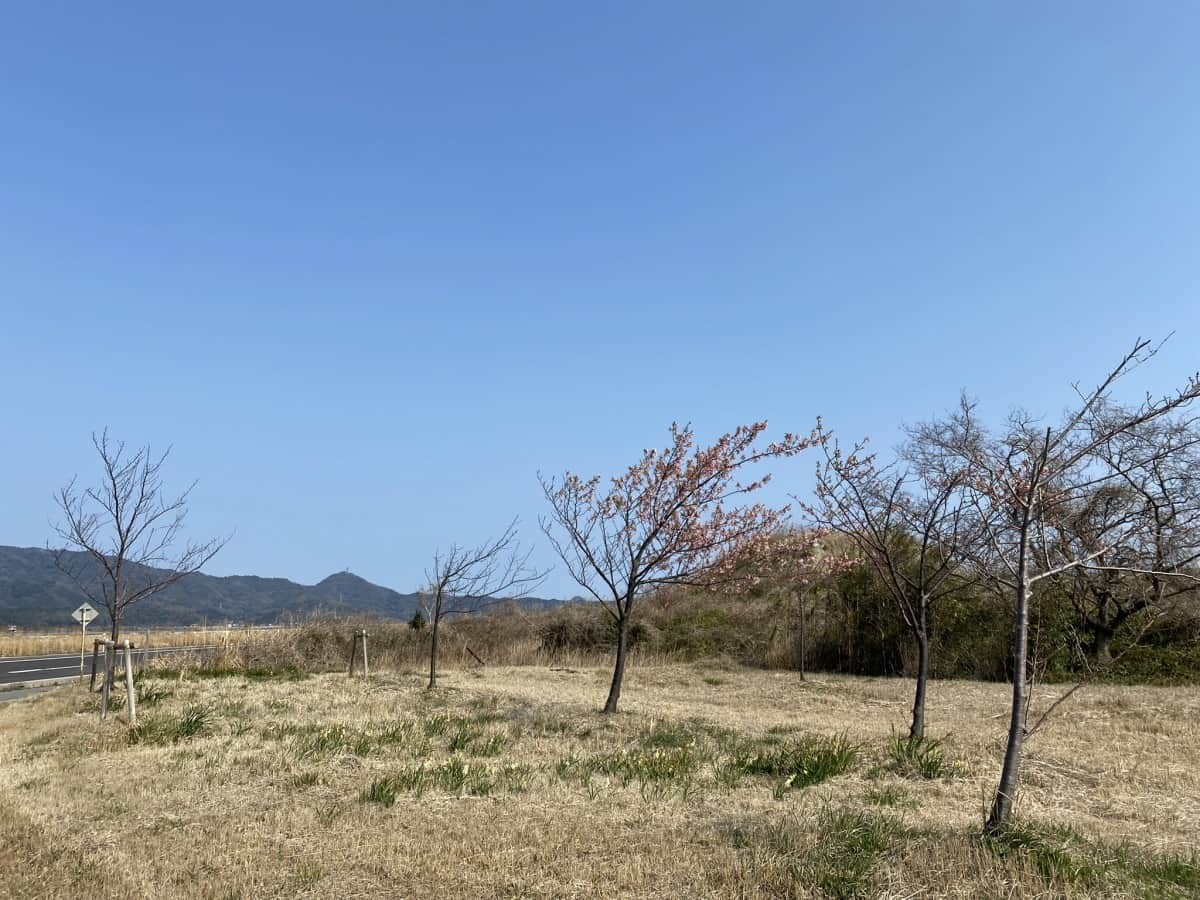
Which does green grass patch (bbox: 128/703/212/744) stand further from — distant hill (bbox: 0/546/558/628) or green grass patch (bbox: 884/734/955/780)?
distant hill (bbox: 0/546/558/628)

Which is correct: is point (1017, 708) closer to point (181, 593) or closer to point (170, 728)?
point (170, 728)

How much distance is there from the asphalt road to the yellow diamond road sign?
1714 millimetres

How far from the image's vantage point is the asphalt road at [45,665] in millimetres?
23922

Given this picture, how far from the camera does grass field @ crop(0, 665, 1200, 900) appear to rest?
4746mm

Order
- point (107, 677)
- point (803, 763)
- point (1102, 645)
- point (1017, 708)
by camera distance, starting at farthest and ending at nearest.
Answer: point (1102, 645) < point (107, 677) < point (803, 763) < point (1017, 708)

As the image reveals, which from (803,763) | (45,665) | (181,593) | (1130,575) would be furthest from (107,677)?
(181,593)

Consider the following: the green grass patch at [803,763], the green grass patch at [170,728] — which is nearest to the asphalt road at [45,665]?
the green grass patch at [170,728]

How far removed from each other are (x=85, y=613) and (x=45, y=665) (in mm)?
4661

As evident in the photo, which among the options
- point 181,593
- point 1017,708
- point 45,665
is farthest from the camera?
point 181,593

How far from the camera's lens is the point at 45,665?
30.4 m

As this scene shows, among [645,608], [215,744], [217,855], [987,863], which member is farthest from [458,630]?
[987,863]

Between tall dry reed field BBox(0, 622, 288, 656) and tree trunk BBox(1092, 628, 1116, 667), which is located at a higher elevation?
tree trunk BBox(1092, 628, 1116, 667)

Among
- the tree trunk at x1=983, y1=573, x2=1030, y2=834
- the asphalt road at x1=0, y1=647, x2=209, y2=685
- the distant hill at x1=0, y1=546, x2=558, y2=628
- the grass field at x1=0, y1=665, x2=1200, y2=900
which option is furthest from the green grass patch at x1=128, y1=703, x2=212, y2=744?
the distant hill at x1=0, y1=546, x2=558, y2=628

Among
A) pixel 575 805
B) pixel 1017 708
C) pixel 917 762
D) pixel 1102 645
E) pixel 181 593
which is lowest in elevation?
pixel 181 593
